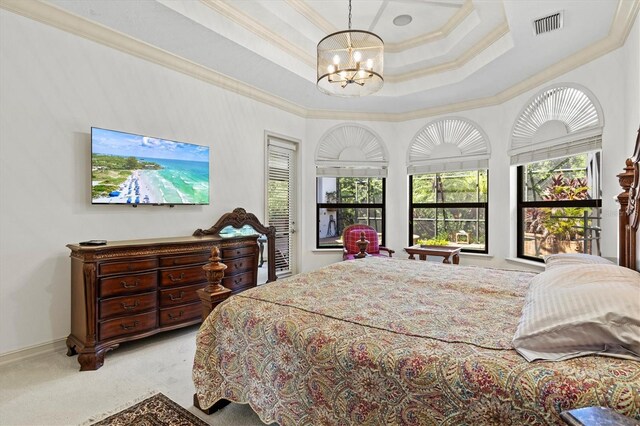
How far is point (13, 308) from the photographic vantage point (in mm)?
2561

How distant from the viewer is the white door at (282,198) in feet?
16.0

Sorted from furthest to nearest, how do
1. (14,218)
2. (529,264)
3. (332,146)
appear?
(332,146) < (529,264) < (14,218)

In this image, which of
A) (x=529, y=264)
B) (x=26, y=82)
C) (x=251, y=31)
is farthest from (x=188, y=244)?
(x=529, y=264)

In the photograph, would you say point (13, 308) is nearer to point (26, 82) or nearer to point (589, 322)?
point (26, 82)

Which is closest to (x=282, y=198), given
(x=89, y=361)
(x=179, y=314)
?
(x=179, y=314)

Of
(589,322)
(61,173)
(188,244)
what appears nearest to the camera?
(589,322)

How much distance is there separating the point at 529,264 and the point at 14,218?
212 inches

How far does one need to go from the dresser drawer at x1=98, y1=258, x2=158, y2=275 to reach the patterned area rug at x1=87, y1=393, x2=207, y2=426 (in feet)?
3.63

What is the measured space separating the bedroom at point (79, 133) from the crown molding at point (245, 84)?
0.08ft

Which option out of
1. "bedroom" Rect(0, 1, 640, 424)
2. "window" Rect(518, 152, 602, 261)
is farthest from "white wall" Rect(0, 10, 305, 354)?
"window" Rect(518, 152, 602, 261)

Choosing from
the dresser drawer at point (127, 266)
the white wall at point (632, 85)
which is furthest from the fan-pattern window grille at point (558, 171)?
the dresser drawer at point (127, 266)

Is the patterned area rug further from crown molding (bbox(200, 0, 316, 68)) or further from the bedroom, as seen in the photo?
crown molding (bbox(200, 0, 316, 68))

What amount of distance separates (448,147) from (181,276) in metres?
4.32

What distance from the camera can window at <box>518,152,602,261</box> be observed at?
Answer: 357 centimetres
